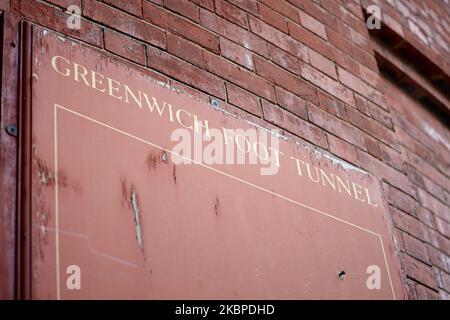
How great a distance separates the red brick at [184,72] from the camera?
79.2 inches

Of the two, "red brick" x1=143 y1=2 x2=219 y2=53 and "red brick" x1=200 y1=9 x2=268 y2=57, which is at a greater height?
"red brick" x1=200 y1=9 x2=268 y2=57

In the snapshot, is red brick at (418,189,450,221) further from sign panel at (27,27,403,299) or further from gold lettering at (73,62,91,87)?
gold lettering at (73,62,91,87)

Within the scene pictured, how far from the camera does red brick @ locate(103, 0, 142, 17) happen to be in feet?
6.73

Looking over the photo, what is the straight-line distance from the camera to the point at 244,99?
2.14 metres

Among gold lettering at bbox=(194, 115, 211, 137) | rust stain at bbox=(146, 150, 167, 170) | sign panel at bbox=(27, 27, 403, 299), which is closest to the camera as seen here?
sign panel at bbox=(27, 27, 403, 299)

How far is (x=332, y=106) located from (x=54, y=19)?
0.93m

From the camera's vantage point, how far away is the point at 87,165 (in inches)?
63.7

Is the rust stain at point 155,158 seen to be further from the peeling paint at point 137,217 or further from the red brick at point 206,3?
the red brick at point 206,3

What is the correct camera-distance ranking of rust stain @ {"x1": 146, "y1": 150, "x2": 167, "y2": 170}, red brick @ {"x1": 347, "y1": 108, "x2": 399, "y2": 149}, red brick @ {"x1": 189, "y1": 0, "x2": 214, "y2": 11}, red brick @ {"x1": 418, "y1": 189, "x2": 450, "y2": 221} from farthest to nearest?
red brick @ {"x1": 418, "y1": 189, "x2": 450, "y2": 221}, red brick @ {"x1": 347, "y1": 108, "x2": 399, "y2": 149}, red brick @ {"x1": 189, "y1": 0, "x2": 214, "y2": 11}, rust stain @ {"x1": 146, "y1": 150, "x2": 167, "y2": 170}

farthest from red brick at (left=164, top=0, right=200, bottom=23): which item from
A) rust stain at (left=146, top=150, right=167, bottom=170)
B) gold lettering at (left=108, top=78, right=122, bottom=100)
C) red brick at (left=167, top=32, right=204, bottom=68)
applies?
rust stain at (left=146, top=150, right=167, bottom=170)

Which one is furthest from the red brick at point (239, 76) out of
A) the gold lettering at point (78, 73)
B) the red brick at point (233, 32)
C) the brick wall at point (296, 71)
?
the gold lettering at point (78, 73)

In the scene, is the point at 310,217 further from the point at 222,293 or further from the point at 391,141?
the point at 391,141

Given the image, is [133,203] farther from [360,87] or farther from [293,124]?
[360,87]

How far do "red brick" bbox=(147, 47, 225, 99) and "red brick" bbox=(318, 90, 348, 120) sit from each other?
0.42m
